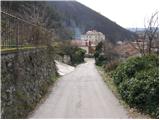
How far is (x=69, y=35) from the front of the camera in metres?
69.8

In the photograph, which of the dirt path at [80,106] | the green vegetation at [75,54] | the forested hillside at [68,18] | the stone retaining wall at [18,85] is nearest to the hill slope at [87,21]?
the forested hillside at [68,18]

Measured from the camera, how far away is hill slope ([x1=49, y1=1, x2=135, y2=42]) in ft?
174

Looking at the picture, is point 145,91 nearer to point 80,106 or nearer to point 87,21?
point 80,106

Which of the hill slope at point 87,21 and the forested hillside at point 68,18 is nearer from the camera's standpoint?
the forested hillside at point 68,18

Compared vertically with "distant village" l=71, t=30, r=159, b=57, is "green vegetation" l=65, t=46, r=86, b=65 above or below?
below

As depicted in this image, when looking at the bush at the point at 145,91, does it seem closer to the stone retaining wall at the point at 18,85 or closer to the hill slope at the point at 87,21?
the stone retaining wall at the point at 18,85

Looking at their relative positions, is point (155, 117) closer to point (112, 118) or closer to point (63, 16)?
point (112, 118)

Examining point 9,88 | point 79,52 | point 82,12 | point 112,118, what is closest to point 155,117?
point 112,118

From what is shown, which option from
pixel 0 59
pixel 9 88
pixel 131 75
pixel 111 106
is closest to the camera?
pixel 0 59

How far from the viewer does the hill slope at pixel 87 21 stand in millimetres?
53125

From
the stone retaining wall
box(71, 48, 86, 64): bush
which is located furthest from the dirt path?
box(71, 48, 86, 64): bush

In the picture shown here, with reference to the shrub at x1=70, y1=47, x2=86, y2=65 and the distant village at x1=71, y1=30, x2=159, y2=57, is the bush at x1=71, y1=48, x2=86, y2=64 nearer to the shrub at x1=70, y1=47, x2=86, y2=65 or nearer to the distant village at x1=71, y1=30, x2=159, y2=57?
the shrub at x1=70, y1=47, x2=86, y2=65

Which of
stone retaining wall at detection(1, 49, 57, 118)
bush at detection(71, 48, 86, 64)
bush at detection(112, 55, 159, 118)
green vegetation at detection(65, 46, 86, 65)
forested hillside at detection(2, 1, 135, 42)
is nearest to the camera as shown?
stone retaining wall at detection(1, 49, 57, 118)

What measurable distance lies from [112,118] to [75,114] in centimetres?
156
